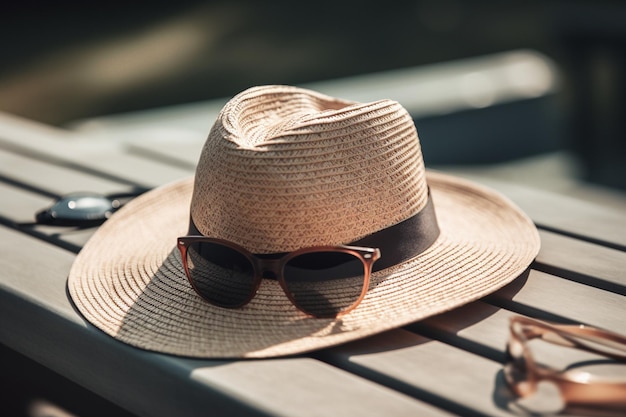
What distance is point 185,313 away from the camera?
4.42 ft

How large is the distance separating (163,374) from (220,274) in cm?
21

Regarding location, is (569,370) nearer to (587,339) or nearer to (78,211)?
(587,339)

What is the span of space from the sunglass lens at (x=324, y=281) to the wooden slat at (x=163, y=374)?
0.38 ft

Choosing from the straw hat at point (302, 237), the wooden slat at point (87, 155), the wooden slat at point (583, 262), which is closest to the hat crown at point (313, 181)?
the straw hat at point (302, 237)

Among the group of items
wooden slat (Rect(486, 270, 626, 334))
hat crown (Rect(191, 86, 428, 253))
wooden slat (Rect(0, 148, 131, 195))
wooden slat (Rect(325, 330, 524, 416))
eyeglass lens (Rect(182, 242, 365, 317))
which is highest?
hat crown (Rect(191, 86, 428, 253))

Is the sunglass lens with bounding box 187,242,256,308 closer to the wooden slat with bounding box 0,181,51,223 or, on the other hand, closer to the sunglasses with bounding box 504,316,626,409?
the sunglasses with bounding box 504,316,626,409

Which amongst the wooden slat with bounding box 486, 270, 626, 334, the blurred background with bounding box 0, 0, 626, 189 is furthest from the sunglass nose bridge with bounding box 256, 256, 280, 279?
the blurred background with bounding box 0, 0, 626, 189

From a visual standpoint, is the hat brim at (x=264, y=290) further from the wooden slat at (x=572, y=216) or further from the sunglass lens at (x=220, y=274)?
the wooden slat at (x=572, y=216)

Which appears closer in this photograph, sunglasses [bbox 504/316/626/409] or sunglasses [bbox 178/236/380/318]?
sunglasses [bbox 504/316/626/409]

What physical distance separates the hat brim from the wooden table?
3cm

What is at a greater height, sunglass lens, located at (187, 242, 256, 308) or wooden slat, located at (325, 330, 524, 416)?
sunglass lens, located at (187, 242, 256, 308)

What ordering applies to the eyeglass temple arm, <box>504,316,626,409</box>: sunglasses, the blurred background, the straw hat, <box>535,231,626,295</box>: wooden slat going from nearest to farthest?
<box>504,316,626,409</box>: sunglasses < the eyeglass temple arm < the straw hat < <box>535,231,626,295</box>: wooden slat < the blurred background

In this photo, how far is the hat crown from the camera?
1.32m

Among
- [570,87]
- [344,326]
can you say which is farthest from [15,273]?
[570,87]
